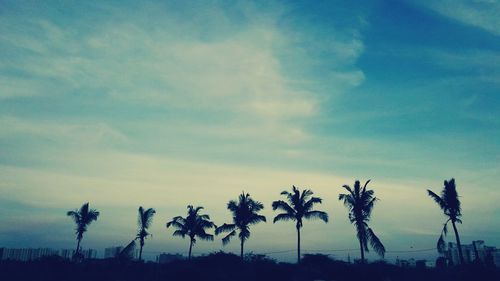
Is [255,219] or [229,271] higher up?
[255,219]

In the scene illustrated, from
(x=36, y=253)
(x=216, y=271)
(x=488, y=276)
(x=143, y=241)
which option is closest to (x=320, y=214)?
(x=216, y=271)

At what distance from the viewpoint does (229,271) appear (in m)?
36.9

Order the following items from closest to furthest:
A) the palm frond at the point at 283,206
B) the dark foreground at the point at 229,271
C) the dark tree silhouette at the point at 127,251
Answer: the dark foreground at the point at 229,271 → the palm frond at the point at 283,206 → the dark tree silhouette at the point at 127,251

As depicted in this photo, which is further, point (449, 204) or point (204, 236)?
point (204, 236)

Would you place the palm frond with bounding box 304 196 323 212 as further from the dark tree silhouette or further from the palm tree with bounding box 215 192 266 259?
the dark tree silhouette

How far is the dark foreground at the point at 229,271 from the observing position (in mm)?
33938

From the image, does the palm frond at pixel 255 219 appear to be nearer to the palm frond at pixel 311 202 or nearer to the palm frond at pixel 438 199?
the palm frond at pixel 311 202

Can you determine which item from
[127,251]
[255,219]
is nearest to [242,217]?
[255,219]

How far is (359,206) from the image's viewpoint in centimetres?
3553

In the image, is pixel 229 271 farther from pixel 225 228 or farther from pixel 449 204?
pixel 449 204

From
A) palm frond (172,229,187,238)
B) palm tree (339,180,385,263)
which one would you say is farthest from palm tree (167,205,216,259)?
palm tree (339,180,385,263)

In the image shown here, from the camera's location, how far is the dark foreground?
3394cm

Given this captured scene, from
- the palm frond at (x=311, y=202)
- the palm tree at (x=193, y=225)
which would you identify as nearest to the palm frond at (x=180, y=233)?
the palm tree at (x=193, y=225)

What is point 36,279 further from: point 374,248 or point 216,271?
point 374,248
